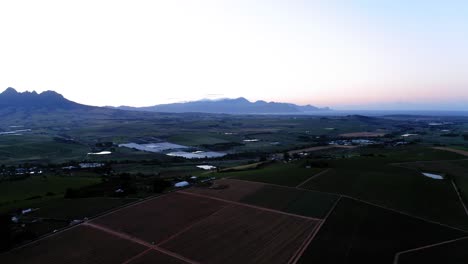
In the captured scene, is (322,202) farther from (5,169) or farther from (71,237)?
(5,169)

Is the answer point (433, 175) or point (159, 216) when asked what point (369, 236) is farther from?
point (433, 175)

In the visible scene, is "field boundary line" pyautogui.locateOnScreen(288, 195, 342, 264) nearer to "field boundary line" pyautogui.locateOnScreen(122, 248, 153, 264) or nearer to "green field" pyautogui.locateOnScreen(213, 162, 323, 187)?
"field boundary line" pyautogui.locateOnScreen(122, 248, 153, 264)

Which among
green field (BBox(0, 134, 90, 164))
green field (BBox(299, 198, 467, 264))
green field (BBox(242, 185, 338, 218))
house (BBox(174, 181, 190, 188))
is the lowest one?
green field (BBox(0, 134, 90, 164))

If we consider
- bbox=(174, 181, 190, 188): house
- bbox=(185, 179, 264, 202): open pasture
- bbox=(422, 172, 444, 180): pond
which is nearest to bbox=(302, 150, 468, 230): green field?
bbox=(422, 172, 444, 180): pond

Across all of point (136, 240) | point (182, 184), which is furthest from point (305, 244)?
point (182, 184)

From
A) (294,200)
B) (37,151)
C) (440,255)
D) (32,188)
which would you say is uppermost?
(440,255)

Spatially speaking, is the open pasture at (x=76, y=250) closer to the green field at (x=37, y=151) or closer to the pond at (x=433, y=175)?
the pond at (x=433, y=175)
